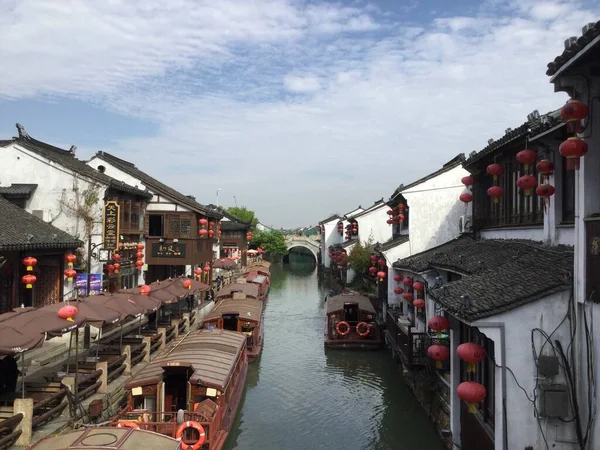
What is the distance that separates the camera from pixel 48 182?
76.6ft

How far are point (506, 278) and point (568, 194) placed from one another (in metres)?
2.29

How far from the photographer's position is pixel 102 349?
58.6ft

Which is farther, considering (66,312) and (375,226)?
(375,226)

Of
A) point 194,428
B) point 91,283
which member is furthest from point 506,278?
point 91,283

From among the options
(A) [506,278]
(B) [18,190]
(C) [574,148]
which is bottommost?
(A) [506,278]

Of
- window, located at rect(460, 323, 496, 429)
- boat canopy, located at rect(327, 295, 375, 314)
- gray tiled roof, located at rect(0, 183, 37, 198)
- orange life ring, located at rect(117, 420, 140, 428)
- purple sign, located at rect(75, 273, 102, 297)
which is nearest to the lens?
window, located at rect(460, 323, 496, 429)

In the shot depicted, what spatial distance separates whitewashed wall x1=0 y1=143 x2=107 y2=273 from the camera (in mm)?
23250

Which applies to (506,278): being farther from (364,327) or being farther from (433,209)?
(364,327)

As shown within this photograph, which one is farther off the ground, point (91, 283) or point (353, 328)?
point (91, 283)

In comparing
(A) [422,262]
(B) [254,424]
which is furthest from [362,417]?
(A) [422,262]

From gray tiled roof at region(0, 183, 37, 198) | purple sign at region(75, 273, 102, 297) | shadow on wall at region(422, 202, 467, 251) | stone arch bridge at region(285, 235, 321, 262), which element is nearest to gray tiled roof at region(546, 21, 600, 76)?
shadow on wall at region(422, 202, 467, 251)

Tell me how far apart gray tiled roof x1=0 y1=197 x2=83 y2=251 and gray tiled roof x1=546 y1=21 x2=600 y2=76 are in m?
15.0

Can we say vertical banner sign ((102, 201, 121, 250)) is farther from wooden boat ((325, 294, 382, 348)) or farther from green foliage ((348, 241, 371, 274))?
green foliage ((348, 241, 371, 274))

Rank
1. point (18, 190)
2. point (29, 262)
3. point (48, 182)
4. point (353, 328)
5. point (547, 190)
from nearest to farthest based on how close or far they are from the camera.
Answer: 1. point (547, 190)
2. point (29, 262)
3. point (18, 190)
4. point (48, 182)
5. point (353, 328)
